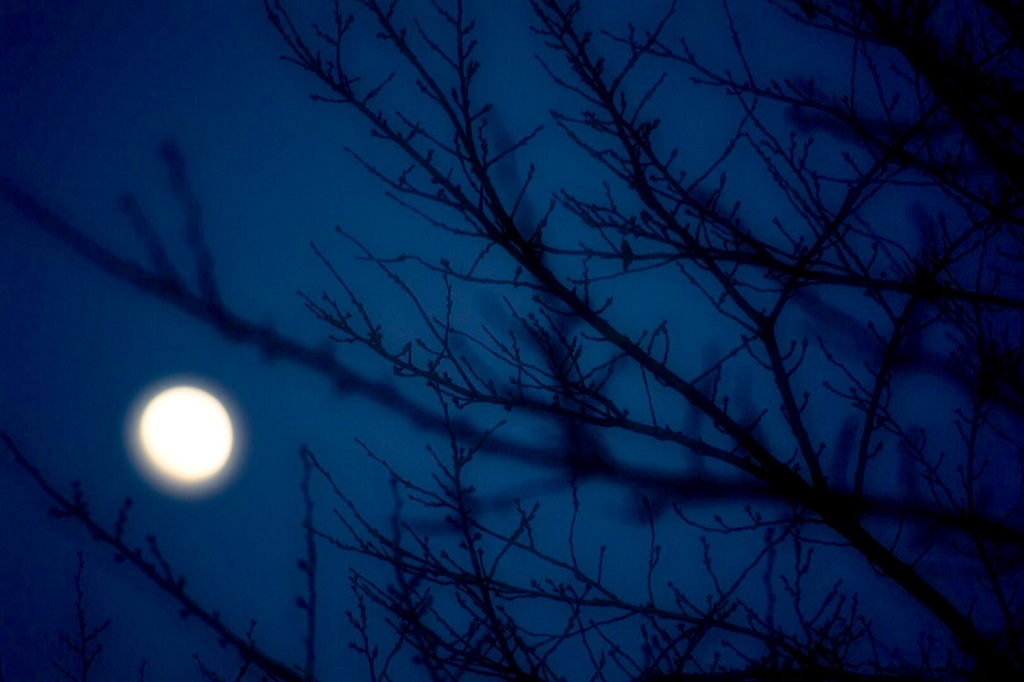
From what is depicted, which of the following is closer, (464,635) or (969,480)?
(969,480)

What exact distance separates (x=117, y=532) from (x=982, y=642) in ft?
10.8

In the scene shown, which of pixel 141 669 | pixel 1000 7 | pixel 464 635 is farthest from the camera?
pixel 141 669

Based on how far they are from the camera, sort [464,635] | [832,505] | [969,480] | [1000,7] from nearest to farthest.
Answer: [1000,7]
[832,505]
[969,480]
[464,635]

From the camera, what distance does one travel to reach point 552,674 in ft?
10.9

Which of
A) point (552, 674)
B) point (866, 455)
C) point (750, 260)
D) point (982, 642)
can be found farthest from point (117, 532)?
point (982, 642)

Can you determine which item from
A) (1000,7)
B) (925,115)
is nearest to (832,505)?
(925,115)

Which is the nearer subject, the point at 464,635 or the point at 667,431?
the point at 667,431

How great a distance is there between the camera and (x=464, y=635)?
10.2 feet

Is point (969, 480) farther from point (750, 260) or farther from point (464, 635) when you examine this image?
point (464, 635)

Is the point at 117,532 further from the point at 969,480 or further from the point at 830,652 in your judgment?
the point at 969,480

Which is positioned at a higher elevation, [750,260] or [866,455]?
[750,260]

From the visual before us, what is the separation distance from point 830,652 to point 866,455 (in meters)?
0.94

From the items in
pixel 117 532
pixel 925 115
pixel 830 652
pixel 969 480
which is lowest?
pixel 117 532

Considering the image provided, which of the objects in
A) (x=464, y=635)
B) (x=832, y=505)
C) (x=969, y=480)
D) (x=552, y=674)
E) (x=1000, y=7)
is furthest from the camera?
(x=552, y=674)
